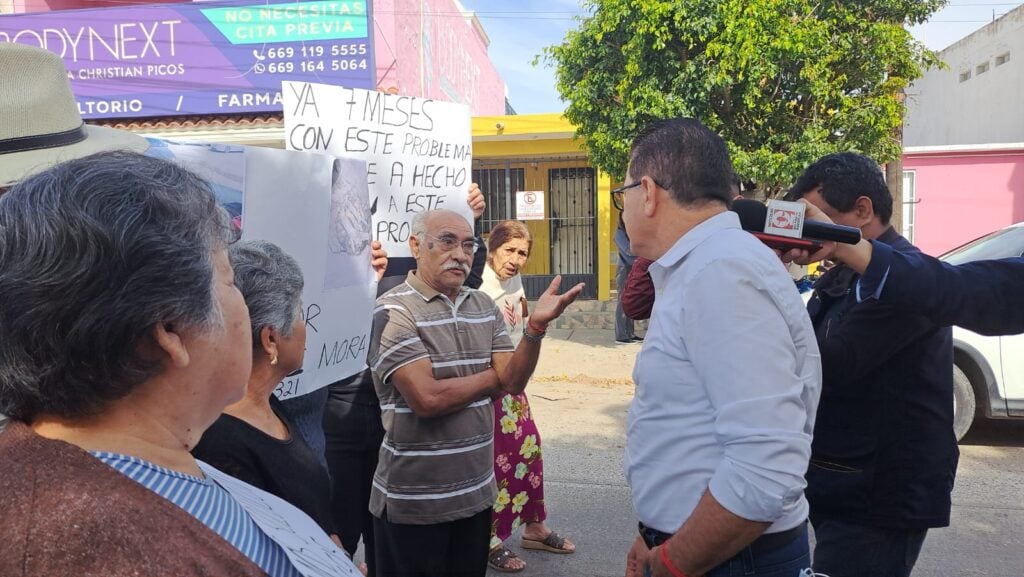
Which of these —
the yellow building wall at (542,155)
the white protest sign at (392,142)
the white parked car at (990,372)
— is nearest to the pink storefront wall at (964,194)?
the yellow building wall at (542,155)

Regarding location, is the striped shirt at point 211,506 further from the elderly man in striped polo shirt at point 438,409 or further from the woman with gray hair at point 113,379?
the elderly man in striped polo shirt at point 438,409

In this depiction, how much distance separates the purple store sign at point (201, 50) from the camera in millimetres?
11297

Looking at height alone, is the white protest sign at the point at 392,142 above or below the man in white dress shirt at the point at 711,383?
above

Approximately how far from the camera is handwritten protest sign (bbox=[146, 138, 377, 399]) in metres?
2.24

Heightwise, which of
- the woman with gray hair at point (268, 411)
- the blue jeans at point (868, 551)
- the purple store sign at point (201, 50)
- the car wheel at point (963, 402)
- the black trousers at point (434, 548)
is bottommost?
the car wheel at point (963, 402)

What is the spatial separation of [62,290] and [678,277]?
1.26 m

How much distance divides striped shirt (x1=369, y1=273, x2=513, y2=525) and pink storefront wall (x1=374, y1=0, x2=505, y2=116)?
8392 millimetres

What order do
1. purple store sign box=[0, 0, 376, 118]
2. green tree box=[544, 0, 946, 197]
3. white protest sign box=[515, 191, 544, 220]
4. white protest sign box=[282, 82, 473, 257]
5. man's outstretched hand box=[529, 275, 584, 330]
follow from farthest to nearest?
white protest sign box=[515, 191, 544, 220]
purple store sign box=[0, 0, 376, 118]
green tree box=[544, 0, 946, 197]
white protest sign box=[282, 82, 473, 257]
man's outstretched hand box=[529, 275, 584, 330]

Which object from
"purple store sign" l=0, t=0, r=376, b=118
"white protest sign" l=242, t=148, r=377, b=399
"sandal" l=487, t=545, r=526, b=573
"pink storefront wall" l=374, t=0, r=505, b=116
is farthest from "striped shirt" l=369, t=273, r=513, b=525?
"purple store sign" l=0, t=0, r=376, b=118

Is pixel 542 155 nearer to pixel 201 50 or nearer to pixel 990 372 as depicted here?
pixel 201 50

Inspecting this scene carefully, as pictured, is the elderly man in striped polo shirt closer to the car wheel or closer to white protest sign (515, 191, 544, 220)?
the car wheel

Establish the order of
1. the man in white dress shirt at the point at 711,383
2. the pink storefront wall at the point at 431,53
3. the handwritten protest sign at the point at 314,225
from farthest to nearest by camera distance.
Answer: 1. the pink storefront wall at the point at 431,53
2. the handwritten protest sign at the point at 314,225
3. the man in white dress shirt at the point at 711,383

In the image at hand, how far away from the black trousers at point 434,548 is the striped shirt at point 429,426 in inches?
2.4

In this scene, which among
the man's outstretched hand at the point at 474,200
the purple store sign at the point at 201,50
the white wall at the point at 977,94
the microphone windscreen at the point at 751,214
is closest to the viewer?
the microphone windscreen at the point at 751,214
